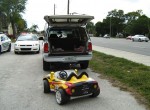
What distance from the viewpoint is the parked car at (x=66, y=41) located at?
10766mm

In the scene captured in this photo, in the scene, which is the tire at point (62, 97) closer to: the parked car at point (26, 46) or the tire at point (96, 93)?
the tire at point (96, 93)

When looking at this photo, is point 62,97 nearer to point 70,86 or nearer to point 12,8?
point 70,86

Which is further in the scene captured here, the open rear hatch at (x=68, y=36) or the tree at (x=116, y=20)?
the tree at (x=116, y=20)

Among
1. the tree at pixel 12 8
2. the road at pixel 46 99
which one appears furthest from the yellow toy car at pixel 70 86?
the tree at pixel 12 8

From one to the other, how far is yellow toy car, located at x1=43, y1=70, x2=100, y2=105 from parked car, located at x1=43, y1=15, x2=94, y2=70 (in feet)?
12.0

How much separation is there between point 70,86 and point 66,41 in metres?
6.01

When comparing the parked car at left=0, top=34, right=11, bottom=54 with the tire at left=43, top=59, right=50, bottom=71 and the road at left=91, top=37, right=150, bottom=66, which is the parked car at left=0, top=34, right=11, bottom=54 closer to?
the road at left=91, top=37, right=150, bottom=66

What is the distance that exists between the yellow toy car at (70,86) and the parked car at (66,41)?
3.66 meters

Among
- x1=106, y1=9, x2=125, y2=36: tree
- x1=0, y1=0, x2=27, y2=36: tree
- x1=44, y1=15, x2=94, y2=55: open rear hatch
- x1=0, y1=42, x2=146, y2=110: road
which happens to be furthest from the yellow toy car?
x1=106, y1=9, x2=125, y2=36: tree

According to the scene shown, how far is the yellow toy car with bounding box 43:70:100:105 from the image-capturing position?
6.34m

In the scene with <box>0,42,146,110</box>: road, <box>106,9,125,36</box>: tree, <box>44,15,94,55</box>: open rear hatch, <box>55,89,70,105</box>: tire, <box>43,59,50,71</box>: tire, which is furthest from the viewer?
<box>106,9,125,36</box>: tree

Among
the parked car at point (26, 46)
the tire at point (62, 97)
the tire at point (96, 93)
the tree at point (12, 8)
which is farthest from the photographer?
the tree at point (12, 8)

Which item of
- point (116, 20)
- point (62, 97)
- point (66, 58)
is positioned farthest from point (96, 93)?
point (116, 20)

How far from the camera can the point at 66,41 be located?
12.2 meters
